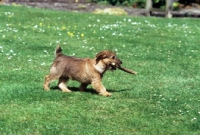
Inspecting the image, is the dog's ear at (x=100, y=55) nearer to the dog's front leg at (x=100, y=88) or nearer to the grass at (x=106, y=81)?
the dog's front leg at (x=100, y=88)

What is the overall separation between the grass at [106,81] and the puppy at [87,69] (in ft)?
0.70

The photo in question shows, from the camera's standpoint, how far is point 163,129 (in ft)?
24.9

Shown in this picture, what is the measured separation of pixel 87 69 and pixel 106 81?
168 cm

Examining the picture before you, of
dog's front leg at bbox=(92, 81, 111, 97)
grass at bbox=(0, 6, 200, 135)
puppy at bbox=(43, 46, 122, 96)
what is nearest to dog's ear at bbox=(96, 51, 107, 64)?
puppy at bbox=(43, 46, 122, 96)

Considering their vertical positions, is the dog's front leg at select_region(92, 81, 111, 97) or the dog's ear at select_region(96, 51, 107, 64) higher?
the dog's ear at select_region(96, 51, 107, 64)

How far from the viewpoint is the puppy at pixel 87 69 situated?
9.32 metres

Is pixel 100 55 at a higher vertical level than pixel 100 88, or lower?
higher

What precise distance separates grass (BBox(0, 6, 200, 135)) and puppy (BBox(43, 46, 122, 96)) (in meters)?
0.21

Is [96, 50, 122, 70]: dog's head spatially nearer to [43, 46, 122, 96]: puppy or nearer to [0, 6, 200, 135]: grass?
[43, 46, 122, 96]: puppy

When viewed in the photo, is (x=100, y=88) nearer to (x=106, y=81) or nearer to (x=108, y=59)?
(x=108, y=59)

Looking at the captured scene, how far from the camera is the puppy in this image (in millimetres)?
9320

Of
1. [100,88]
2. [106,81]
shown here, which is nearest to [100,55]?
[100,88]

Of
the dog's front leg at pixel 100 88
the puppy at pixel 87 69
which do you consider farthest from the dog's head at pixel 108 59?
the dog's front leg at pixel 100 88

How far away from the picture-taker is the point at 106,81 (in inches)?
432
